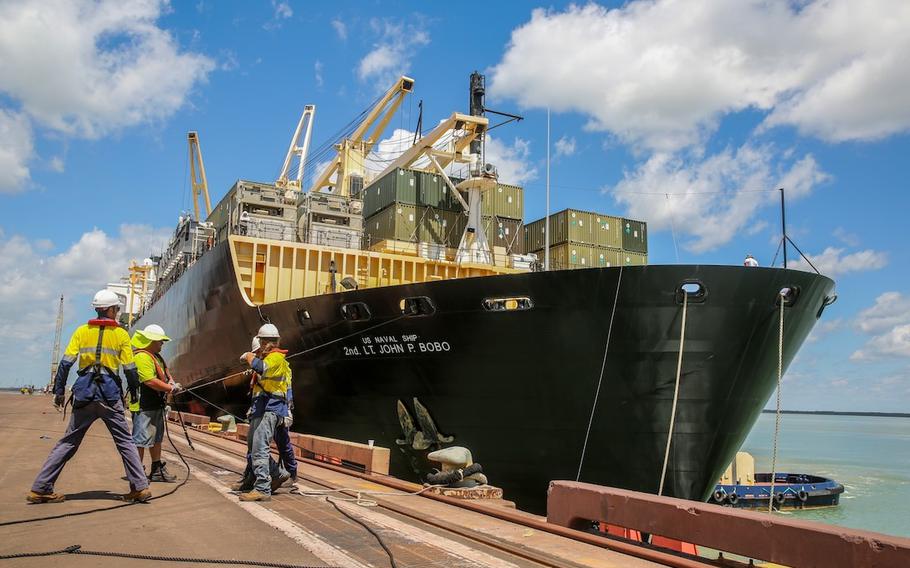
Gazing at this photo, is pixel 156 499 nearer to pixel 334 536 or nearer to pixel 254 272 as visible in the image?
pixel 334 536

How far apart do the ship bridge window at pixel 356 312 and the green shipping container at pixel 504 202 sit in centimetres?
1177

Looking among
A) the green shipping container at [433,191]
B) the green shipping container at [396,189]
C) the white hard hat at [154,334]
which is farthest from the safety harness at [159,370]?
the green shipping container at [433,191]

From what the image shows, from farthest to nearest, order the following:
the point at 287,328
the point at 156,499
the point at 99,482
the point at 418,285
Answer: the point at 287,328, the point at 418,285, the point at 99,482, the point at 156,499

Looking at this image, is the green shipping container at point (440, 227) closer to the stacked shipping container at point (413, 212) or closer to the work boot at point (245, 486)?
the stacked shipping container at point (413, 212)

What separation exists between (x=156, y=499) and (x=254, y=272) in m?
11.6

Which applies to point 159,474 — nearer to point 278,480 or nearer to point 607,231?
point 278,480

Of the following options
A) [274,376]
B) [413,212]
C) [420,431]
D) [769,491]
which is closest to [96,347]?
[274,376]

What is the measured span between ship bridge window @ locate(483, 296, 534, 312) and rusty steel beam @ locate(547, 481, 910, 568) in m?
4.75

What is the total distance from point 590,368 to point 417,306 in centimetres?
347

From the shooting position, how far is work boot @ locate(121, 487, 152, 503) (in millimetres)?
6133

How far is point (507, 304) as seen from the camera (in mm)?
11023

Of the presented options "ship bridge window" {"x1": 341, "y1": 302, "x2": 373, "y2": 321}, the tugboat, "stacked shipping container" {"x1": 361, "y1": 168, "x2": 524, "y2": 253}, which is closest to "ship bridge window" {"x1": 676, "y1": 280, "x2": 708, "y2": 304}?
"ship bridge window" {"x1": 341, "y1": 302, "x2": 373, "y2": 321}

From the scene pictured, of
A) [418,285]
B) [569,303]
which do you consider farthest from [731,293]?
[418,285]

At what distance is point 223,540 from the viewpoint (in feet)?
16.0
